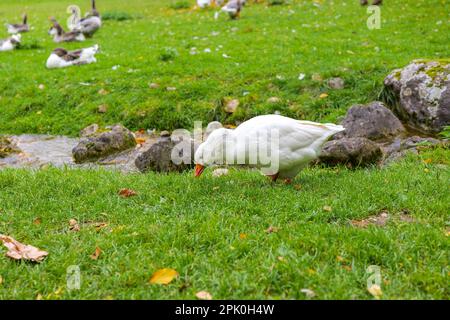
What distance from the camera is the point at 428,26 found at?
15.0m

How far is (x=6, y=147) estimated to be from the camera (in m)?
10.4

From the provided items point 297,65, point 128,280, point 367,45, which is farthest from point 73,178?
point 367,45

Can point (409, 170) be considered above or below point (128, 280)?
below

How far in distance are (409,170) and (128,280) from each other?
4380mm

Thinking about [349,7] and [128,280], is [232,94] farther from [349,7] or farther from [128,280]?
[349,7]

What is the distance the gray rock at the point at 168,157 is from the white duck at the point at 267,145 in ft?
6.04

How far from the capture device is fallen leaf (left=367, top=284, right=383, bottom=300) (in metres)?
3.82

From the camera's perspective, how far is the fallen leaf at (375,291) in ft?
12.5

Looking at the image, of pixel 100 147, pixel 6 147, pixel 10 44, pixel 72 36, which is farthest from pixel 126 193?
pixel 72 36

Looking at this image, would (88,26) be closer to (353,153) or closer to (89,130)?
(89,130)

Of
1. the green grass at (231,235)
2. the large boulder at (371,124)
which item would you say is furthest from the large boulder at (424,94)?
the green grass at (231,235)

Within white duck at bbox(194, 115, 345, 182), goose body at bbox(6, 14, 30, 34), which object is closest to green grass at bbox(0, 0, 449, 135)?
goose body at bbox(6, 14, 30, 34)

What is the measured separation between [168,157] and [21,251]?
372cm
